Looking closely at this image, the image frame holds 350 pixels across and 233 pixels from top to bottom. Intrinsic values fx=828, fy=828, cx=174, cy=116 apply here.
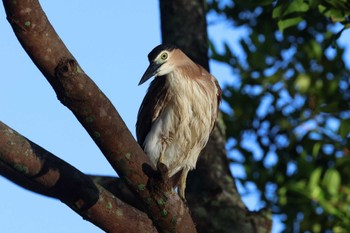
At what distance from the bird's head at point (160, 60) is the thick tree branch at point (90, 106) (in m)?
1.64

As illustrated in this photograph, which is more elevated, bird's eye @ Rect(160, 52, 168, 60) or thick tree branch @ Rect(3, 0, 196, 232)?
bird's eye @ Rect(160, 52, 168, 60)

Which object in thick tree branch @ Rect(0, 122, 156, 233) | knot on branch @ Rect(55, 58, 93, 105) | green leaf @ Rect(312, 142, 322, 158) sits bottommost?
thick tree branch @ Rect(0, 122, 156, 233)

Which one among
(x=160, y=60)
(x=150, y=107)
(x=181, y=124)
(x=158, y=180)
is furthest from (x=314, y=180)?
(x=158, y=180)

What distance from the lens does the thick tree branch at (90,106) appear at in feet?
10.8

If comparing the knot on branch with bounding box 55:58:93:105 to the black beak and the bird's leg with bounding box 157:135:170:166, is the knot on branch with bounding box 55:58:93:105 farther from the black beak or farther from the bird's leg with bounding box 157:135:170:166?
the bird's leg with bounding box 157:135:170:166

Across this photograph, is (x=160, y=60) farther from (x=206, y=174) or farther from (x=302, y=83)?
(x=302, y=83)

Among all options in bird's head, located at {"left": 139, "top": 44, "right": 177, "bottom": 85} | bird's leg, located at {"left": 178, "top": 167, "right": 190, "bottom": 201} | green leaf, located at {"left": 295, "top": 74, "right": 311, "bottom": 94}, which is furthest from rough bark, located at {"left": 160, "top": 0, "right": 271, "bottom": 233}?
green leaf, located at {"left": 295, "top": 74, "right": 311, "bottom": 94}

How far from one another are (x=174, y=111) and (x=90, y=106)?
1.92m

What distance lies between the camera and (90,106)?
3477mm

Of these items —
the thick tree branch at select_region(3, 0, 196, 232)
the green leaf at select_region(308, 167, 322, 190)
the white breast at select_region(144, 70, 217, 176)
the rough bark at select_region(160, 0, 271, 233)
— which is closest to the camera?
the thick tree branch at select_region(3, 0, 196, 232)

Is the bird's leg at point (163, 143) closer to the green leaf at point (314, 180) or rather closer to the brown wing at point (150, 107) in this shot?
the brown wing at point (150, 107)

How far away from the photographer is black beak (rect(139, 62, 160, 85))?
529 cm

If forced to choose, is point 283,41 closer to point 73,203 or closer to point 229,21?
point 229,21

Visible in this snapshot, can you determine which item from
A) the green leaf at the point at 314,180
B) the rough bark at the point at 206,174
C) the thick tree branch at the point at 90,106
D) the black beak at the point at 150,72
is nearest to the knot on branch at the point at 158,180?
the thick tree branch at the point at 90,106
